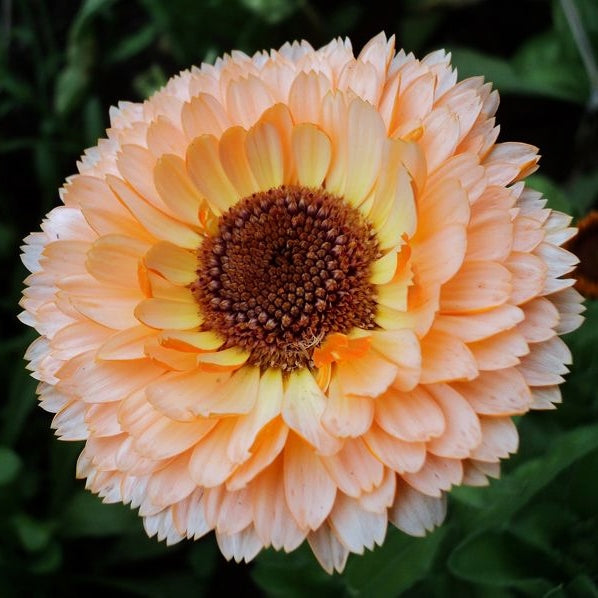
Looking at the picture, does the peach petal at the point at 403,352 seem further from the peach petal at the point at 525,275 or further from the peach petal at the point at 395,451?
the peach petal at the point at 525,275

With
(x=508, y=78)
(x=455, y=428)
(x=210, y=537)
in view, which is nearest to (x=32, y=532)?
(x=210, y=537)

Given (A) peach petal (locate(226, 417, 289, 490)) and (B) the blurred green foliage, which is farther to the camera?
(B) the blurred green foliage

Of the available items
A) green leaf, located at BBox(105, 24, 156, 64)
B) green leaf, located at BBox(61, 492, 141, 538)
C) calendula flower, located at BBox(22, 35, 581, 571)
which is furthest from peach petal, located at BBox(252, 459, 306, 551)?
green leaf, located at BBox(105, 24, 156, 64)

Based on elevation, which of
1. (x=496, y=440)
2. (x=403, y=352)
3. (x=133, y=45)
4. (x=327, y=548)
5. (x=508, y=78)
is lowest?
(x=327, y=548)

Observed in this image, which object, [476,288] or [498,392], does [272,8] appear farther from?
[498,392]

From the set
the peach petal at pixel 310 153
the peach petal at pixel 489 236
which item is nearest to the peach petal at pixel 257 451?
the peach petal at pixel 489 236

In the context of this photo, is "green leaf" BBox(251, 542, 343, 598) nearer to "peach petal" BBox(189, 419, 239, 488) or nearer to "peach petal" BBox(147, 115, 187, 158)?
"peach petal" BBox(189, 419, 239, 488)
